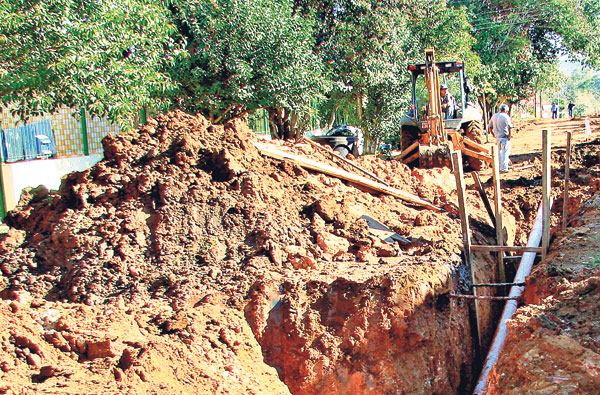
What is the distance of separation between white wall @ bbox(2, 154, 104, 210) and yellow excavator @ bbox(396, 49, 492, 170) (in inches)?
280

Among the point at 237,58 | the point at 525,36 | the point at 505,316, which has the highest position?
the point at 525,36

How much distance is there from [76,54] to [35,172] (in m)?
4.22

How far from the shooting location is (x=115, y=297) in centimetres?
524

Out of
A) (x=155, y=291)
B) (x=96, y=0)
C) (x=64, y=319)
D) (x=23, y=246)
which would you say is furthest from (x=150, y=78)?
(x=64, y=319)

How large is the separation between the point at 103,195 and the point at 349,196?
3257mm

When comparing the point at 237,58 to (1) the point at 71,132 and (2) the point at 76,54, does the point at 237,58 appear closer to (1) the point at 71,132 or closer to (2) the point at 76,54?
(1) the point at 71,132

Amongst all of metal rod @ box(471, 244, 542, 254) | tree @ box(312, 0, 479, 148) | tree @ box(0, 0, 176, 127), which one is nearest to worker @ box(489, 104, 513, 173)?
tree @ box(312, 0, 479, 148)

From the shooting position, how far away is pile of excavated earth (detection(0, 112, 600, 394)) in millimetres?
4121

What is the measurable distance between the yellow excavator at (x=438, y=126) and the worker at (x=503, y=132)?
408 millimetres

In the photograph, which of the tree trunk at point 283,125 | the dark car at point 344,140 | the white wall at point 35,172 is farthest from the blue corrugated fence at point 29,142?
the dark car at point 344,140

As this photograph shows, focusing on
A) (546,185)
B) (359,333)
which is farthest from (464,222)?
(359,333)

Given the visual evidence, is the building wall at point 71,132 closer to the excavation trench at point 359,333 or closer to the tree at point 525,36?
the excavation trench at point 359,333

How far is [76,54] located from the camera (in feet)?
24.2

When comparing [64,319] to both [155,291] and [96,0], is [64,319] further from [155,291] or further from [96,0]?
[96,0]
